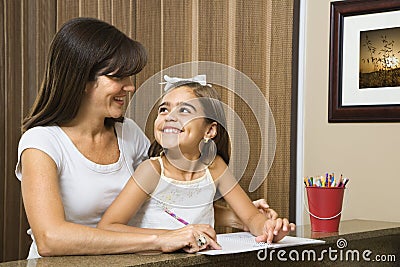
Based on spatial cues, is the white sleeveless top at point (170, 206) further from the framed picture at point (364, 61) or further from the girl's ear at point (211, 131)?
the framed picture at point (364, 61)

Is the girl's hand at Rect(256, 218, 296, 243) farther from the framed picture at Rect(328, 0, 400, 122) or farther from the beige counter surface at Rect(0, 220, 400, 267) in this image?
the framed picture at Rect(328, 0, 400, 122)

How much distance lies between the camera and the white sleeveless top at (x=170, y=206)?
181cm

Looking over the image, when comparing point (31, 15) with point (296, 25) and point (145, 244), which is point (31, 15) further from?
point (145, 244)

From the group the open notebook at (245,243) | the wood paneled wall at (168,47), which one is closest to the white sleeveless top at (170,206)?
the open notebook at (245,243)

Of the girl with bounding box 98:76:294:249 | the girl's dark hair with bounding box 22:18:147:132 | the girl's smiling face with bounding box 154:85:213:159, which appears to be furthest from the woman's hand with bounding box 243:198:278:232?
the girl's dark hair with bounding box 22:18:147:132

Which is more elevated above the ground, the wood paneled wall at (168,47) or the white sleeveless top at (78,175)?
the wood paneled wall at (168,47)

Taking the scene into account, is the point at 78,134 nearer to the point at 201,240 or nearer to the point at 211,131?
the point at 211,131

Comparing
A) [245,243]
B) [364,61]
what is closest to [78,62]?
[245,243]

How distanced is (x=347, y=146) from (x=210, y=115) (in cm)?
100

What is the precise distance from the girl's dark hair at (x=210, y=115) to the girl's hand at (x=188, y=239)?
34 centimetres

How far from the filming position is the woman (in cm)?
166

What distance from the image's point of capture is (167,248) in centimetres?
153

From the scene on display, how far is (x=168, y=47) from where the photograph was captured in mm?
3047

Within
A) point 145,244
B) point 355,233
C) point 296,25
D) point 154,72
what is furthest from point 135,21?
point 145,244
